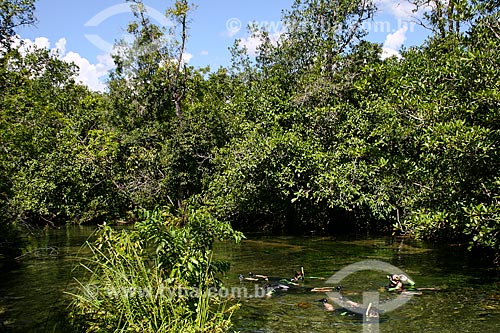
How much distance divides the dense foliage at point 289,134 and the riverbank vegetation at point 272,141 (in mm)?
66

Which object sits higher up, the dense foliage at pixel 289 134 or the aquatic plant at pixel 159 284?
the dense foliage at pixel 289 134

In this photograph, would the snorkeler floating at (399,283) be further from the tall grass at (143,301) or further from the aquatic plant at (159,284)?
the tall grass at (143,301)

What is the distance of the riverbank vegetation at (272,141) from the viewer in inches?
409

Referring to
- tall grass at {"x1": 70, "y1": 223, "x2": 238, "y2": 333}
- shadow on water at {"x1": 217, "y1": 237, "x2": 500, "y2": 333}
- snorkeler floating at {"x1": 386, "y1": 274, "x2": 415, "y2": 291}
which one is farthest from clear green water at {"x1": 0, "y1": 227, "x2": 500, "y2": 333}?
tall grass at {"x1": 70, "y1": 223, "x2": 238, "y2": 333}

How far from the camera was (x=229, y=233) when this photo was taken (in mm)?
7008

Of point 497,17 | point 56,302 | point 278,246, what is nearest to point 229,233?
point 56,302

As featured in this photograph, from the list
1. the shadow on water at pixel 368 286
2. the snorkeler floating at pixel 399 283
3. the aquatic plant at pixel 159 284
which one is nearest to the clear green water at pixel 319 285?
the shadow on water at pixel 368 286

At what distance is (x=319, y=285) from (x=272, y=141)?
852 centimetres

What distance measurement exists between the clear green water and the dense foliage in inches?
40.1

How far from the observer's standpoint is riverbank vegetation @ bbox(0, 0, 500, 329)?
10.4 m

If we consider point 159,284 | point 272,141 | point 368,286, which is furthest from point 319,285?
point 272,141

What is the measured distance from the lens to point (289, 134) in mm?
18891

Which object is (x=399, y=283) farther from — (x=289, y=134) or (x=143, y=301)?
(x=289, y=134)

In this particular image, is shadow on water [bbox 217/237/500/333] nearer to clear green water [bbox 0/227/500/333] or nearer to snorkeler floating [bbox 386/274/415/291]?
clear green water [bbox 0/227/500/333]
